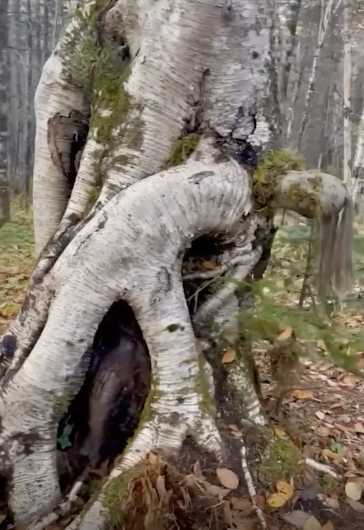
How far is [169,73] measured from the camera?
9.80ft

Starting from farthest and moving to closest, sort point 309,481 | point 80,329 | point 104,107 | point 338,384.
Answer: point 338,384, point 104,107, point 309,481, point 80,329

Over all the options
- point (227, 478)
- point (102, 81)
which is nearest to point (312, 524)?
point (227, 478)

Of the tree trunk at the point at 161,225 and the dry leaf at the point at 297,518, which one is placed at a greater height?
the tree trunk at the point at 161,225

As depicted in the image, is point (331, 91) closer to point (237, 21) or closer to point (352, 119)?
point (352, 119)

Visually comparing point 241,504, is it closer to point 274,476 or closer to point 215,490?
point 215,490

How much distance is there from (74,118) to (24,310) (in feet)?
3.65

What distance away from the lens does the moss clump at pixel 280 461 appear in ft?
9.70

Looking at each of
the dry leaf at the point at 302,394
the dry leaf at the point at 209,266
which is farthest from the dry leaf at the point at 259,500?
the dry leaf at the point at 302,394

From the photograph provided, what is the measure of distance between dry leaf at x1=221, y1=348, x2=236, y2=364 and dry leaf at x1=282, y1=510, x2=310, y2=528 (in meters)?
0.75

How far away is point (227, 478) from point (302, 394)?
1788 mm

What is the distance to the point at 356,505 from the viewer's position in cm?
300

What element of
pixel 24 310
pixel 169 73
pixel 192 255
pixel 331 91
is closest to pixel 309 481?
pixel 192 255

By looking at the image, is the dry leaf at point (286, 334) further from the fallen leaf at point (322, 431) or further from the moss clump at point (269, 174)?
the fallen leaf at point (322, 431)

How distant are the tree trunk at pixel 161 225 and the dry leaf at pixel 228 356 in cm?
4
